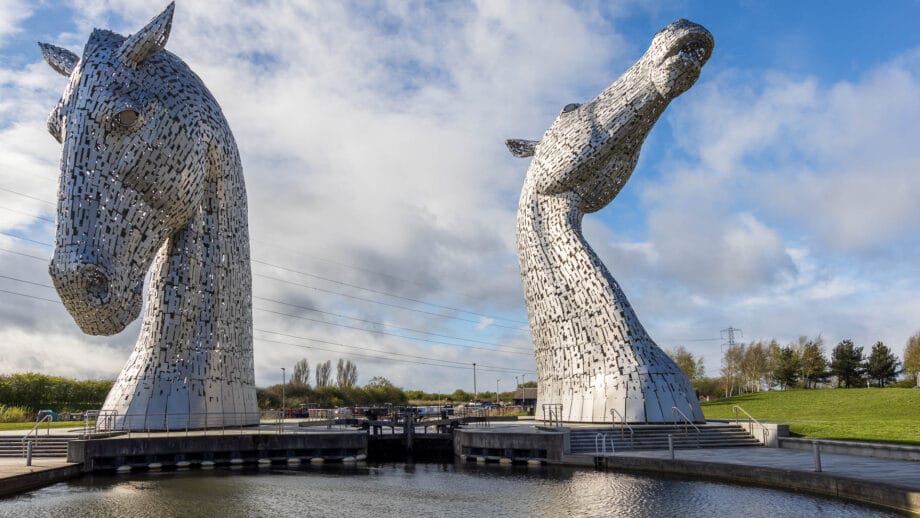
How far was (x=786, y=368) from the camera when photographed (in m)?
57.3

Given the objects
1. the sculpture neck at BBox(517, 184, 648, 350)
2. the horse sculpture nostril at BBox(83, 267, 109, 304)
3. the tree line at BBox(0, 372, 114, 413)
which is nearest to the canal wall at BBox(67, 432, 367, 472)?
the horse sculpture nostril at BBox(83, 267, 109, 304)

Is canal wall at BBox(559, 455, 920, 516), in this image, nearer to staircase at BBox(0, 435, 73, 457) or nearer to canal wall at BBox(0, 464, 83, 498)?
canal wall at BBox(0, 464, 83, 498)

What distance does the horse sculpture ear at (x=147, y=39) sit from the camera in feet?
50.2

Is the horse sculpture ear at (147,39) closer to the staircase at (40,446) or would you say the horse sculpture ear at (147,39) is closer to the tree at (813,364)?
the staircase at (40,446)

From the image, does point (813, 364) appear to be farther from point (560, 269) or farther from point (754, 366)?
point (560, 269)

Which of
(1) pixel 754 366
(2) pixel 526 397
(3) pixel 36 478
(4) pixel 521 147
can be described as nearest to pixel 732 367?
(1) pixel 754 366

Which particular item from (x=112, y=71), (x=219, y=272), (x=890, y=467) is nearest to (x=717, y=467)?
(x=890, y=467)

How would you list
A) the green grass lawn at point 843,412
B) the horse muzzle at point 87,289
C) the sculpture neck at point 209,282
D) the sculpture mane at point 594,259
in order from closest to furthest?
the horse muzzle at point 87,289
the sculpture mane at point 594,259
the sculpture neck at point 209,282
the green grass lawn at point 843,412

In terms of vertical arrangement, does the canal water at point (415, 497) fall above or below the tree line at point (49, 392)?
below

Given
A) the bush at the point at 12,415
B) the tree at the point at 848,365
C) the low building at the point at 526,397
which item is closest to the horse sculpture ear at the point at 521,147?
the bush at the point at 12,415

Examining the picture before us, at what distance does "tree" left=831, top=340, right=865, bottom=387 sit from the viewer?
5844 centimetres

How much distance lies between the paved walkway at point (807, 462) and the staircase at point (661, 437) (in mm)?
513

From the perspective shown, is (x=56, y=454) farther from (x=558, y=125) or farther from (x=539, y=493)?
(x=558, y=125)

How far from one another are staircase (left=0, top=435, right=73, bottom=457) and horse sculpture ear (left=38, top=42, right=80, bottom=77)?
8.75m
